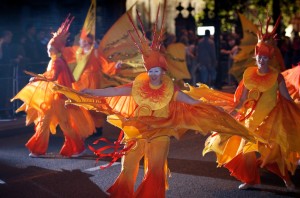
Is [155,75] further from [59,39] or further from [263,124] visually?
[59,39]

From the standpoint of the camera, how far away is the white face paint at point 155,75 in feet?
18.0

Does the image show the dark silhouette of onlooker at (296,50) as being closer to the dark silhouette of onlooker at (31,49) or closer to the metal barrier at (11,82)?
the dark silhouette of onlooker at (31,49)

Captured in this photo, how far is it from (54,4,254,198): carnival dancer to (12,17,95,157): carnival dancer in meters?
2.71

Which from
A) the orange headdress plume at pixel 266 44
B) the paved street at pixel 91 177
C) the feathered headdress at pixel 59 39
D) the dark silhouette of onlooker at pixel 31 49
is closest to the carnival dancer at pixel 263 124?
the orange headdress plume at pixel 266 44

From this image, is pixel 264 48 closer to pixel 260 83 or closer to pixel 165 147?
pixel 260 83

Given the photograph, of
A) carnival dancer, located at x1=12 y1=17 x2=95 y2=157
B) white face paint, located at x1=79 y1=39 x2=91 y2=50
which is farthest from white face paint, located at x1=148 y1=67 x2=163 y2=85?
white face paint, located at x1=79 y1=39 x2=91 y2=50

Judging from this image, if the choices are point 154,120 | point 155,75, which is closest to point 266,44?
point 155,75

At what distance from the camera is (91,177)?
7.33m

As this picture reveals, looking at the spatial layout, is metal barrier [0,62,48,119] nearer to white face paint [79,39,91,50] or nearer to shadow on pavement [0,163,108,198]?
white face paint [79,39,91,50]

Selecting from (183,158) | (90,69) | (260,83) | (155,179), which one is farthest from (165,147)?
(90,69)

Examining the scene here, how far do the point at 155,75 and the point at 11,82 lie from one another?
6937 mm

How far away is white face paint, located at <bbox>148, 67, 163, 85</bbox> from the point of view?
18.0ft

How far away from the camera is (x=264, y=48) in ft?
21.5

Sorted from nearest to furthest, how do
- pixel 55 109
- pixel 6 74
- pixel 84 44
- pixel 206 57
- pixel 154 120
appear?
pixel 154 120
pixel 55 109
pixel 84 44
pixel 6 74
pixel 206 57
